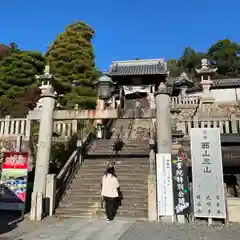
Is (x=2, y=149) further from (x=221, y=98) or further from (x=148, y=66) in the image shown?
(x=221, y=98)

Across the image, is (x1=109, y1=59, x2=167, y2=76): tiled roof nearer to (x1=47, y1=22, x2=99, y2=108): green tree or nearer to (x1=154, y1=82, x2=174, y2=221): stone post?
(x1=47, y1=22, x2=99, y2=108): green tree

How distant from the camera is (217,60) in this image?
5281 cm

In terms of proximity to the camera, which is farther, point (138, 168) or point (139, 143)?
point (139, 143)

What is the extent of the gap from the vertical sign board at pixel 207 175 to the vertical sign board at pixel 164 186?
727 millimetres

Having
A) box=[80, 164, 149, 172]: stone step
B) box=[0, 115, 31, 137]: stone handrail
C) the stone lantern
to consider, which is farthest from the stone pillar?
box=[0, 115, 31, 137]: stone handrail

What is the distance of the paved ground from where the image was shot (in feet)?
20.3

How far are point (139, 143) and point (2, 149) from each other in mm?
7094

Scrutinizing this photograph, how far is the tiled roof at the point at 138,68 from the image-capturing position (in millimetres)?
25422

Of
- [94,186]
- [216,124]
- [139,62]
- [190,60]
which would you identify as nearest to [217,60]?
[190,60]

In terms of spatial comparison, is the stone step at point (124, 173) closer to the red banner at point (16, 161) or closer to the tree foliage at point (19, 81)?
the red banner at point (16, 161)

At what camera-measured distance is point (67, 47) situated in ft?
105

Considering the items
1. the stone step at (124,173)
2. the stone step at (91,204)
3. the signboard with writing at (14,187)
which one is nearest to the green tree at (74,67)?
the stone step at (124,173)

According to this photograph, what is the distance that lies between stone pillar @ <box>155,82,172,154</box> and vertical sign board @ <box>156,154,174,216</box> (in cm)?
38

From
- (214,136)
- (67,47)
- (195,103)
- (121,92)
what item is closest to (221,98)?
(195,103)
